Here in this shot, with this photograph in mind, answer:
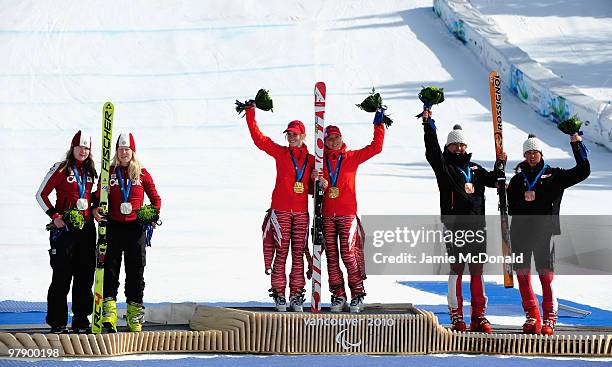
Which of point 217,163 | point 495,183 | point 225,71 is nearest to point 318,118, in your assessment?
point 495,183

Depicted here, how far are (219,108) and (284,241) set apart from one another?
16.4m

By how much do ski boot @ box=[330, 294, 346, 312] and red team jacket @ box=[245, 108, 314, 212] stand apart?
66cm

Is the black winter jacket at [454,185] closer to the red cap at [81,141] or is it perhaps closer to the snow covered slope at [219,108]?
the red cap at [81,141]

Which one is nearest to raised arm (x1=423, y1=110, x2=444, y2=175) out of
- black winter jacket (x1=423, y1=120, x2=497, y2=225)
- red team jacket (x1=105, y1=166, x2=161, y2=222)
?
black winter jacket (x1=423, y1=120, x2=497, y2=225)

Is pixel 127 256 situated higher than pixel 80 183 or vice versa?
pixel 80 183

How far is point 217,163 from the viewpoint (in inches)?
843

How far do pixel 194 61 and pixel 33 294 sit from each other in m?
17.8

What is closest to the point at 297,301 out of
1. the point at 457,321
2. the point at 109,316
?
the point at 457,321

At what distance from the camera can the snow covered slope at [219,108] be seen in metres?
14.2

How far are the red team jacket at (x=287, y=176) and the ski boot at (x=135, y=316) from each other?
1157 millimetres

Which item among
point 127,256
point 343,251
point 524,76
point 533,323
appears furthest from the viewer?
point 524,76

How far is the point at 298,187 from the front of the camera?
9555mm

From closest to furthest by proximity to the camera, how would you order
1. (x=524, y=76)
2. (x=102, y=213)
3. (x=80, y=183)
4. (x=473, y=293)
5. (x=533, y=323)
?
(x=102, y=213) → (x=80, y=183) → (x=533, y=323) → (x=473, y=293) → (x=524, y=76)

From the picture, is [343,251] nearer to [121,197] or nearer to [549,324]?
[549,324]
